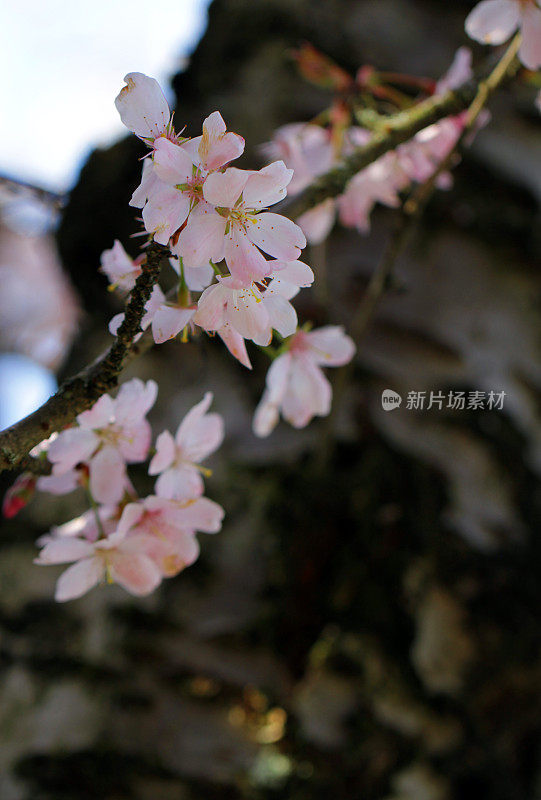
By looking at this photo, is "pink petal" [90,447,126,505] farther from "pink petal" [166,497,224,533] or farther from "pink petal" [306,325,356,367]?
"pink petal" [306,325,356,367]

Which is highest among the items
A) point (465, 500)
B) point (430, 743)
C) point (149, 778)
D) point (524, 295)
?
point (524, 295)

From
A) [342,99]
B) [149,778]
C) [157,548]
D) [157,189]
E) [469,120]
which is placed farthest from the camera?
[342,99]

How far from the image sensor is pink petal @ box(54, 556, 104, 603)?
1.48 feet

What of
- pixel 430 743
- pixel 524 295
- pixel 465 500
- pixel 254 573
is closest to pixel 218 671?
pixel 254 573

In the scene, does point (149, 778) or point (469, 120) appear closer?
point (469, 120)

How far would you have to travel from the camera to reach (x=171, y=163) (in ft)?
0.99

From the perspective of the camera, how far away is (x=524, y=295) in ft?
3.01

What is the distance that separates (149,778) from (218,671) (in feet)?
0.44

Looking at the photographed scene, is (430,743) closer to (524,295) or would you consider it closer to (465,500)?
(465,500)

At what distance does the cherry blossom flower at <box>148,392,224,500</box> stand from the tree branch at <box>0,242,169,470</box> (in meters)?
0.11

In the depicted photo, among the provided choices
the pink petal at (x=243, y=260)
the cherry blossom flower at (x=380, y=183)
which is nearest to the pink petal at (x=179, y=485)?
the pink petal at (x=243, y=260)

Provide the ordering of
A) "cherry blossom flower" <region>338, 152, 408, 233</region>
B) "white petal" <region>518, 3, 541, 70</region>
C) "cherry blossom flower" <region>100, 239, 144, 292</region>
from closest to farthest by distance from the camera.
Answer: "cherry blossom flower" <region>100, 239, 144, 292</region>, "white petal" <region>518, 3, 541, 70</region>, "cherry blossom flower" <region>338, 152, 408, 233</region>

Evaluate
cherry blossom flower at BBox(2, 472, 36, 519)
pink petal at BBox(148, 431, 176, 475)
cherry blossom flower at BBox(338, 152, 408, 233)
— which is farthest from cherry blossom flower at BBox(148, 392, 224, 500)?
cherry blossom flower at BBox(338, 152, 408, 233)

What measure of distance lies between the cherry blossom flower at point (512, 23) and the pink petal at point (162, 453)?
444mm
